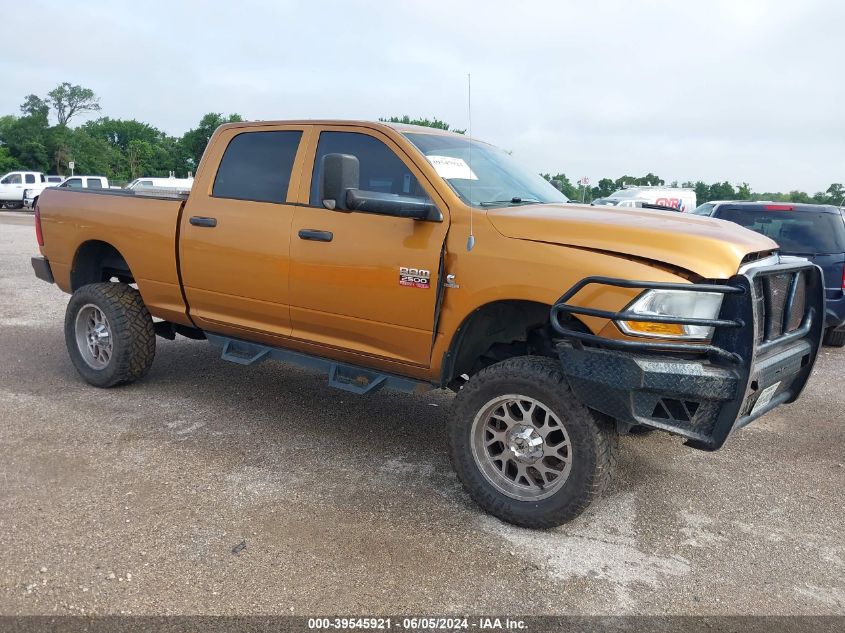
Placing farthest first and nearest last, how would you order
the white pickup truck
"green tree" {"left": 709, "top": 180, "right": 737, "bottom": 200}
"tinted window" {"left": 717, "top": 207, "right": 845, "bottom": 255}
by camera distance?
"green tree" {"left": 709, "top": 180, "right": 737, "bottom": 200} → the white pickup truck → "tinted window" {"left": 717, "top": 207, "right": 845, "bottom": 255}

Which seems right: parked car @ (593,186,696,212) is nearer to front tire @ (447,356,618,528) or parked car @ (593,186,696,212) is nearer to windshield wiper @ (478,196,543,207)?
windshield wiper @ (478,196,543,207)

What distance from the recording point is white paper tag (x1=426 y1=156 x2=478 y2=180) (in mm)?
4023

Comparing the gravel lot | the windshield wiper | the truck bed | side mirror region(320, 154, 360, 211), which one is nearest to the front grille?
the gravel lot

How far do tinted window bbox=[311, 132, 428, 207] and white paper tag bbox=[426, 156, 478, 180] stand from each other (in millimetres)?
147

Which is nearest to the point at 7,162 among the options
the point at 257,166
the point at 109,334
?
the point at 109,334

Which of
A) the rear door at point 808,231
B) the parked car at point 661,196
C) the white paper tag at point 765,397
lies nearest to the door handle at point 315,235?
the white paper tag at point 765,397

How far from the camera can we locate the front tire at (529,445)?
3.36 m

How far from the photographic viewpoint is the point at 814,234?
773cm

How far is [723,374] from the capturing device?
3084 millimetres

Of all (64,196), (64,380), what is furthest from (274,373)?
(64,196)

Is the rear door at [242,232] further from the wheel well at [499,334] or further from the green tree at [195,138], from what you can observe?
the green tree at [195,138]

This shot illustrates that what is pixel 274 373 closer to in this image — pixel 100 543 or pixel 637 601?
pixel 100 543

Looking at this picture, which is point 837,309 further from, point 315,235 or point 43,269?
point 43,269

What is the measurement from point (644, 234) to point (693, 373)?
684mm
